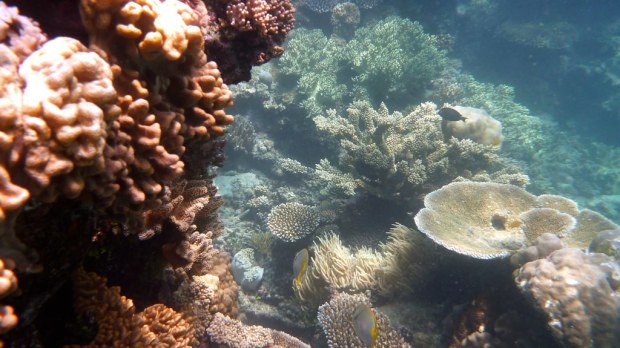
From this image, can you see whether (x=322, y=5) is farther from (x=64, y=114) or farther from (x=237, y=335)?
(x=64, y=114)

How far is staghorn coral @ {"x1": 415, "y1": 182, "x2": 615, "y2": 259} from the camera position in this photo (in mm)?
4789

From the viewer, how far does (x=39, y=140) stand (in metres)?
1.07

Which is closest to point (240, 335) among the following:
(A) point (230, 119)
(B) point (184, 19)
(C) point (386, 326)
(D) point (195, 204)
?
(D) point (195, 204)

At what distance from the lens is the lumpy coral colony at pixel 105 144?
109 centimetres

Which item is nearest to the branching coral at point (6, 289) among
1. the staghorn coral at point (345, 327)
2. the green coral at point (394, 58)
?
the staghorn coral at point (345, 327)

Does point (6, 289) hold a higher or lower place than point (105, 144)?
lower

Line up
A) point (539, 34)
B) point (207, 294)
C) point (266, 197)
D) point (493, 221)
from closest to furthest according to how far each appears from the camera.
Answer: point (207, 294)
point (493, 221)
point (266, 197)
point (539, 34)

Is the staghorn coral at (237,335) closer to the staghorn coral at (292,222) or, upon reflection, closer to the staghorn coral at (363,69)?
the staghorn coral at (292,222)

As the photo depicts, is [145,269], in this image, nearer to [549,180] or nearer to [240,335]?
[240,335]

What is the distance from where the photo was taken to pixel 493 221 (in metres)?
5.42

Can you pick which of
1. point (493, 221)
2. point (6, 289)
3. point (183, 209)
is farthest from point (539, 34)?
point (6, 289)

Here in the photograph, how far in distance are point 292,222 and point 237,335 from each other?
3180 millimetres

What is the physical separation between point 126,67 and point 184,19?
0.34 m

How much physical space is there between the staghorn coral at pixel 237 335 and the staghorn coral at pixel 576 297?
2.90 metres
